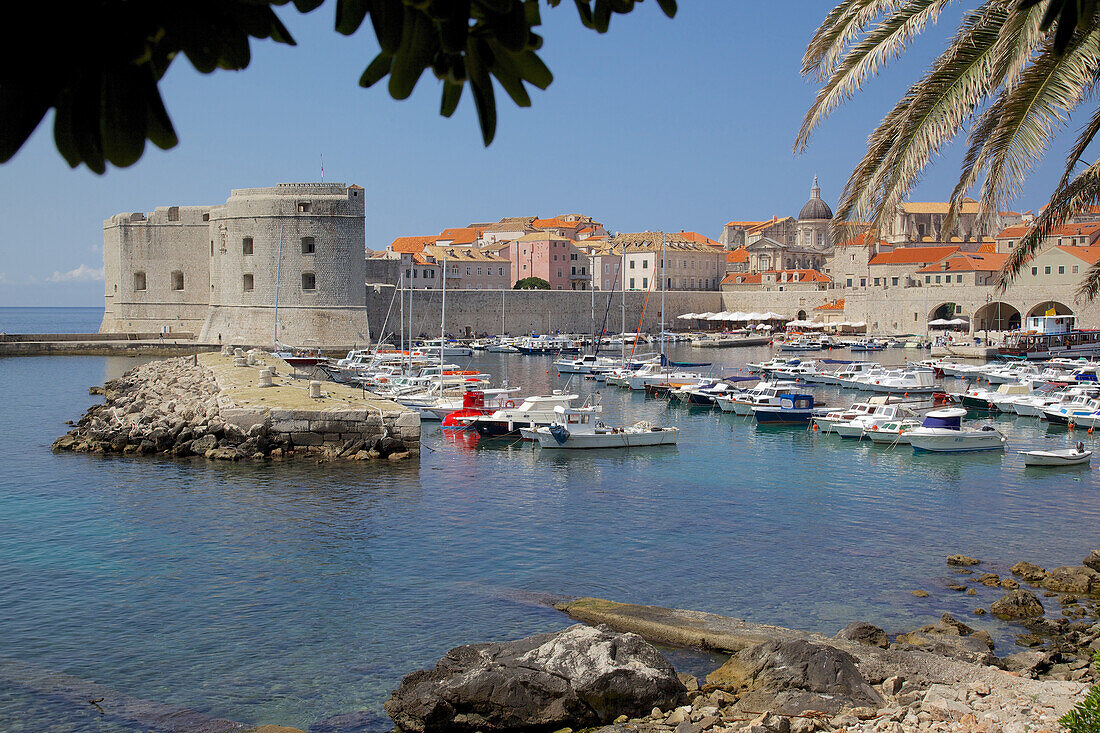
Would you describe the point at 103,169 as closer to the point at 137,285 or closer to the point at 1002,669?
→ the point at 1002,669

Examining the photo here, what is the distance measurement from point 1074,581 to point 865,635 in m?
3.43

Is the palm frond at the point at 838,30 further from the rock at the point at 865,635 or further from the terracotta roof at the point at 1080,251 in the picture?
the terracotta roof at the point at 1080,251

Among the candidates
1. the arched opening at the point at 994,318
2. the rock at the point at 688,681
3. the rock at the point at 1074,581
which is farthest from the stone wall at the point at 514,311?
the rock at the point at 688,681

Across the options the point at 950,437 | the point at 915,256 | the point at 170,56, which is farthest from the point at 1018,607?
the point at 915,256

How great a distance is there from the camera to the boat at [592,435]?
19.3 metres

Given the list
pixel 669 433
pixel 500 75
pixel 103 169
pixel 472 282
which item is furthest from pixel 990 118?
pixel 472 282

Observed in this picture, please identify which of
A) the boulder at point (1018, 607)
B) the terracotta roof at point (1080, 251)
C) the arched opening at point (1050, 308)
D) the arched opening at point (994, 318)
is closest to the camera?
the boulder at point (1018, 607)

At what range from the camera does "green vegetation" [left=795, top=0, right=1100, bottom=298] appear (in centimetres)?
664

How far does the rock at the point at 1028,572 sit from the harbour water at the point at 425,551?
0.54 metres

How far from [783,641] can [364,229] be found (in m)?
34.9

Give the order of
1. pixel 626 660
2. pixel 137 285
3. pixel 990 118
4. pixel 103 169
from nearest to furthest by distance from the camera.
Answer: pixel 103 169, pixel 626 660, pixel 990 118, pixel 137 285

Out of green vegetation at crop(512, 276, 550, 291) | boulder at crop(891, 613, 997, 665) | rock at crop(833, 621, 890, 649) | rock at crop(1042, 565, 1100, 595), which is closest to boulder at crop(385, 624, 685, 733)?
rock at crop(833, 621, 890, 649)

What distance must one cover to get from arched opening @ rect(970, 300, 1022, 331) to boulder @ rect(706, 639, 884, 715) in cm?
5293

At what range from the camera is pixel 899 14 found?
7094 mm
